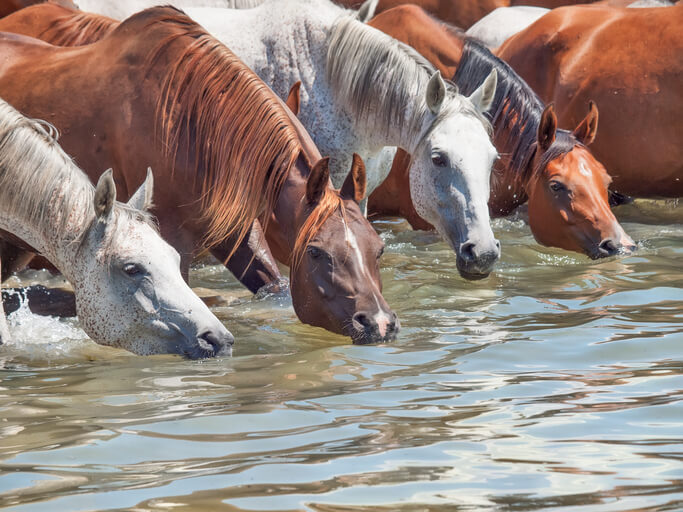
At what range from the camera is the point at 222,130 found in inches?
224

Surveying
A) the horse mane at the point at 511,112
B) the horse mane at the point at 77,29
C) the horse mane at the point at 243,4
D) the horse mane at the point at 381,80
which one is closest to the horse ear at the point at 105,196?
the horse mane at the point at 381,80

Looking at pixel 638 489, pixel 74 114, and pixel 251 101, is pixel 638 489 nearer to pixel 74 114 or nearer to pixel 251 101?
pixel 251 101

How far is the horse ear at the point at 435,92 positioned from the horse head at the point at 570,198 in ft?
4.66

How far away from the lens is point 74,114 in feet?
19.9

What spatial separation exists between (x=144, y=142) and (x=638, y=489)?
3602 mm

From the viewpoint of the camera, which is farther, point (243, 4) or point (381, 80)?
point (243, 4)

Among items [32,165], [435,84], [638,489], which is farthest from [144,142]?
[638,489]

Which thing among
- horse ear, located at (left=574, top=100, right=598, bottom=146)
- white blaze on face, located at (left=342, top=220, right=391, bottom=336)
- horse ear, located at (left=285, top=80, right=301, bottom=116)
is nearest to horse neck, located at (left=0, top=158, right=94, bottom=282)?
white blaze on face, located at (left=342, top=220, right=391, bottom=336)

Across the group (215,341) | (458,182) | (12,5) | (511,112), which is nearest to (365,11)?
(511,112)

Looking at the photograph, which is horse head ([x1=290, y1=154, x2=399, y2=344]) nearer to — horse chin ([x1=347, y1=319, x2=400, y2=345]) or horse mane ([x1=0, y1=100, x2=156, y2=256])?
horse chin ([x1=347, y1=319, x2=400, y2=345])

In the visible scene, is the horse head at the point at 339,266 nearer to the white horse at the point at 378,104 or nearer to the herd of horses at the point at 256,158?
the herd of horses at the point at 256,158

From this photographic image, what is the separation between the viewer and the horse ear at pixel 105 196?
4.85 m

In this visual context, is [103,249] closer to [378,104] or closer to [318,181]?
[318,181]

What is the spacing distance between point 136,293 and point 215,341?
43 centimetres
